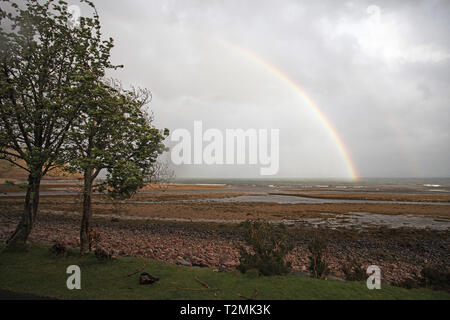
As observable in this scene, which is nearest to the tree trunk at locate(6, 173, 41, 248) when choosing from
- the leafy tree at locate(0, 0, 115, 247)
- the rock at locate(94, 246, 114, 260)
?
the leafy tree at locate(0, 0, 115, 247)

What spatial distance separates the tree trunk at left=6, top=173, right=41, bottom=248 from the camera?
A: 1142 centimetres

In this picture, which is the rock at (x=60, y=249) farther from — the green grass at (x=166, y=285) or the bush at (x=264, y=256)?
the bush at (x=264, y=256)

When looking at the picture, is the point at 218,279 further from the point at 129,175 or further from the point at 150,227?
the point at 150,227

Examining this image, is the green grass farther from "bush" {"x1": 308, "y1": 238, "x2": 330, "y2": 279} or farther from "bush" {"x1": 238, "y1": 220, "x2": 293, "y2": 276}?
"bush" {"x1": 308, "y1": 238, "x2": 330, "y2": 279}

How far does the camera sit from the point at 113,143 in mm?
11242

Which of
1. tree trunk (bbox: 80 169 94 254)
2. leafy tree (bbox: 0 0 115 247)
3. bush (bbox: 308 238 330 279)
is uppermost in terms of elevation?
leafy tree (bbox: 0 0 115 247)

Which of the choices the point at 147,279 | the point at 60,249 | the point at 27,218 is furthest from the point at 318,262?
the point at 27,218

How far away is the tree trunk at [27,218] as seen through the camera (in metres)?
11.4

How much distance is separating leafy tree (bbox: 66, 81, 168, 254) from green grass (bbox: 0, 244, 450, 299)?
2626mm

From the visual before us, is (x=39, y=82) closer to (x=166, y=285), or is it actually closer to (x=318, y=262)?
(x=166, y=285)

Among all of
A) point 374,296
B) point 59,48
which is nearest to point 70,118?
point 59,48

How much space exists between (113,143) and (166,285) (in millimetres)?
7492

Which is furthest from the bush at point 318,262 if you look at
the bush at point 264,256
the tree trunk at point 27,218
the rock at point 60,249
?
the tree trunk at point 27,218

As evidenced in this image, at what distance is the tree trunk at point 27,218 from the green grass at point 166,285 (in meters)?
2.09
